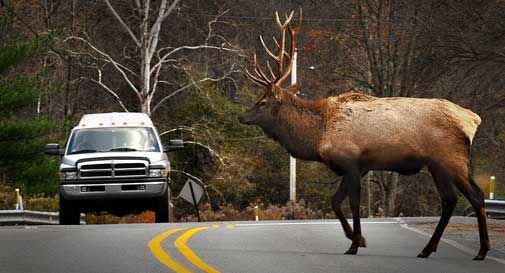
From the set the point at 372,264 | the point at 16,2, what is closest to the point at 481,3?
the point at 372,264

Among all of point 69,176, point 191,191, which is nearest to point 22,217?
point 69,176

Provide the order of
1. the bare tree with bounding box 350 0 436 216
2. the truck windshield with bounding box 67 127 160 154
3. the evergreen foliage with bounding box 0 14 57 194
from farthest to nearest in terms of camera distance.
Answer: the bare tree with bounding box 350 0 436 216 → the evergreen foliage with bounding box 0 14 57 194 → the truck windshield with bounding box 67 127 160 154

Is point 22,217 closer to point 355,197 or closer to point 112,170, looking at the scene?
point 112,170

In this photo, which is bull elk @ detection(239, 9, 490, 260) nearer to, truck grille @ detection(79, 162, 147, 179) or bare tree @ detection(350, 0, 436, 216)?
truck grille @ detection(79, 162, 147, 179)

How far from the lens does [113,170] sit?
21.8 meters

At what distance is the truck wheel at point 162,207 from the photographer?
22406 millimetres

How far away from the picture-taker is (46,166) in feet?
130

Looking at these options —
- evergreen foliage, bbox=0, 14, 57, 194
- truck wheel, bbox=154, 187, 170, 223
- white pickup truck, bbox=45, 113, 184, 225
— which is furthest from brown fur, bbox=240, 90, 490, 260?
evergreen foliage, bbox=0, 14, 57, 194

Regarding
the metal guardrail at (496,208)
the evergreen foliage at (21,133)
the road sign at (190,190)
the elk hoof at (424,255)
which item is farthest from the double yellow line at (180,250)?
the evergreen foliage at (21,133)

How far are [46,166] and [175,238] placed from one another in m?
24.1

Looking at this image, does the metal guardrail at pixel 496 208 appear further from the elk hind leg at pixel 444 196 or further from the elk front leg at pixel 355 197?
the elk front leg at pixel 355 197

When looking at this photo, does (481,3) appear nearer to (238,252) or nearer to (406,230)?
(406,230)

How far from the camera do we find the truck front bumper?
21.8 metres

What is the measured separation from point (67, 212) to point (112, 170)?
1.32 meters
